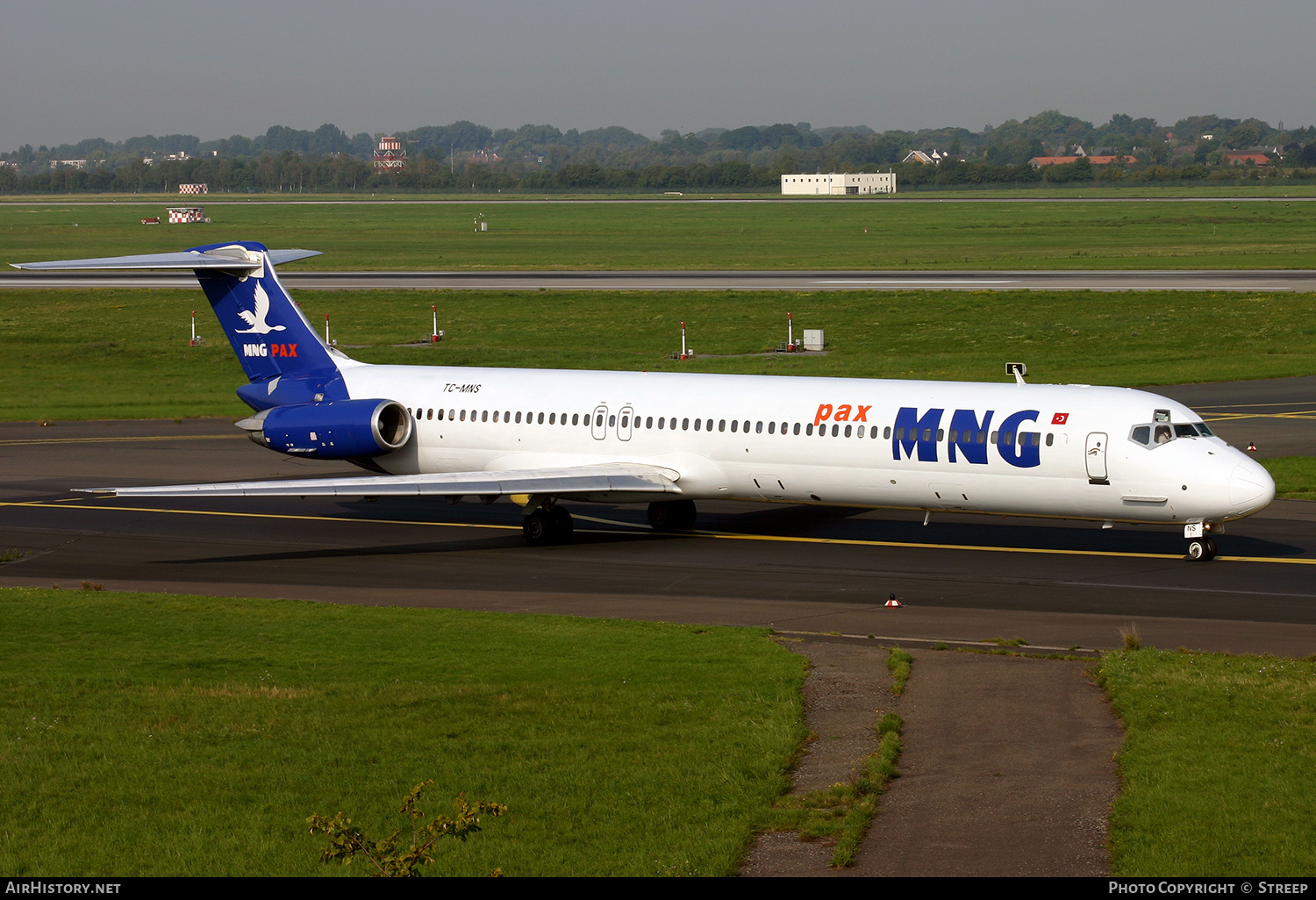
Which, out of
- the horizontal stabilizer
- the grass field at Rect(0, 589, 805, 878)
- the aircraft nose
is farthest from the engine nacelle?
the aircraft nose

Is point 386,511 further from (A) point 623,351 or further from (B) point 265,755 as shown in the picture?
(A) point 623,351

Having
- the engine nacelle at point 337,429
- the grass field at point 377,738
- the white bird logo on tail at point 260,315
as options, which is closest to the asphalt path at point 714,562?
the engine nacelle at point 337,429

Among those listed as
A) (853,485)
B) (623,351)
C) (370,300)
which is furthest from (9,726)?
(370,300)

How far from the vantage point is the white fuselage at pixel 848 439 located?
92.5 ft

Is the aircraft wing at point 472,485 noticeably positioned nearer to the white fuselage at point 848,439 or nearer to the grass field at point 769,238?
the white fuselage at point 848,439

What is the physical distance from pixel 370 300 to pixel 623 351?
23.1 meters

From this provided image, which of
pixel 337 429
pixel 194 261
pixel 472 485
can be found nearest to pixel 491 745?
pixel 472 485

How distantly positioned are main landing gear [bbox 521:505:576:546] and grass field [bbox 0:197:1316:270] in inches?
2816

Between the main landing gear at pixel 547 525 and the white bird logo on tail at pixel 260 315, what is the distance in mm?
8357

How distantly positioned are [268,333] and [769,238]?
109947 millimetres

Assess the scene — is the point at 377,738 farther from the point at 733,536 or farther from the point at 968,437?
the point at 733,536

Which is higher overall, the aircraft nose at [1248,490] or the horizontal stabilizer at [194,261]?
the horizontal stabilizer at [194,261]

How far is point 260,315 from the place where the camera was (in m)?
36.3
